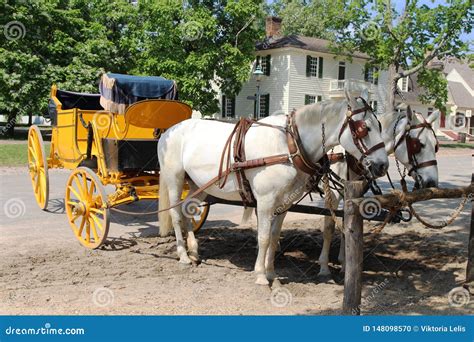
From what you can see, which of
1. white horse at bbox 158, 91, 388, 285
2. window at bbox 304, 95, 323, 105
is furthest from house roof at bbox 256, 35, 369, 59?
white horse at bbox 158, 91, 388, 285

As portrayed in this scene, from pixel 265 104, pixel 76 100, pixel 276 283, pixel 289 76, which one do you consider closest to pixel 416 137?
pixel 276 283

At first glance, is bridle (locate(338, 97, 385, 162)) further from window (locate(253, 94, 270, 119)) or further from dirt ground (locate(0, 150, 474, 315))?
window (locate(253, 94, 270, 119))

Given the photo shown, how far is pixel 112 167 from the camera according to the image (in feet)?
24.2

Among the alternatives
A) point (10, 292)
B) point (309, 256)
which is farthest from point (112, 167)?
point (309, 256)

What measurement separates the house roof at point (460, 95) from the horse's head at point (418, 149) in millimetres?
50688

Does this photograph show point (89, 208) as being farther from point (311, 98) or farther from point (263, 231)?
point (311, 98)

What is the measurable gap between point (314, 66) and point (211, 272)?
1248 inches

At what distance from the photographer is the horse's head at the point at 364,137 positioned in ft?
15.9

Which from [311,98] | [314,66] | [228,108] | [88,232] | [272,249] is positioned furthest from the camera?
[228,108]

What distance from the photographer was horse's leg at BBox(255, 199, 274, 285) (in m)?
5.47

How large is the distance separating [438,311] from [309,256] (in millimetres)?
2463

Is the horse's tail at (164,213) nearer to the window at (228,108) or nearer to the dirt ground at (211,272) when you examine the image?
the dirt ground at (211,272)

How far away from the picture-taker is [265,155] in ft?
18.2

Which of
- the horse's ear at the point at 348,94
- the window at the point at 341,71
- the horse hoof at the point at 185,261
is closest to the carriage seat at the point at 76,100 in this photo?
the horse hoof at the point at 185,261
